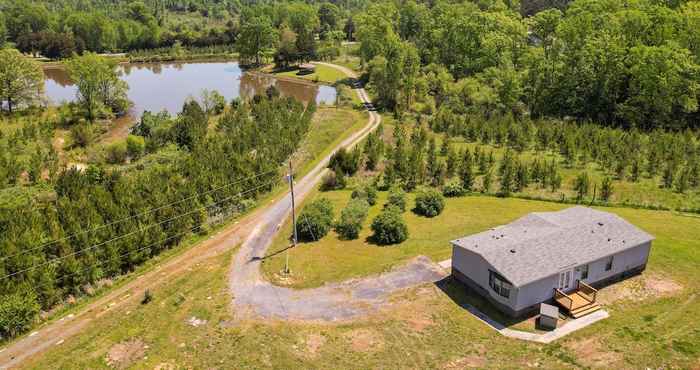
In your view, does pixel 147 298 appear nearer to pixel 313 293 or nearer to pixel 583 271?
pixel 313 293

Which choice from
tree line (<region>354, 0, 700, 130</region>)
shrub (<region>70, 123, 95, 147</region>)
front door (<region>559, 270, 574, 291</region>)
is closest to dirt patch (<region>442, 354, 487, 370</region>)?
front door (<region>559, 270, 574, 291</region>)

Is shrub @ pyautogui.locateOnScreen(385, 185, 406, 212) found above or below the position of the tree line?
below

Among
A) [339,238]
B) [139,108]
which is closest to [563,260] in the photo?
[339,238]

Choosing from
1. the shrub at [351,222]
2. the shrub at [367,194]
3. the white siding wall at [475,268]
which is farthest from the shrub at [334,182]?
the white siding wall at [475,268]

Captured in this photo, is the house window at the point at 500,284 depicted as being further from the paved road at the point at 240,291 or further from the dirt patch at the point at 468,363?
the paved road at the point at 240,291

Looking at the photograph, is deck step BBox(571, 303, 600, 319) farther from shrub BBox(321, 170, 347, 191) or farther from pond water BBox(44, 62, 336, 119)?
pond water BBox(44, 62, 336, 119)

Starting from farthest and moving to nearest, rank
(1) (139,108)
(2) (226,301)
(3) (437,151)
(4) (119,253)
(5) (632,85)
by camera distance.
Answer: (1) (139,108) → (5) (632,85) → (3) (437,151) → (4) (119,253) → (2) (226,301)

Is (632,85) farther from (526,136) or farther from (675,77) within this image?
(526,136)
